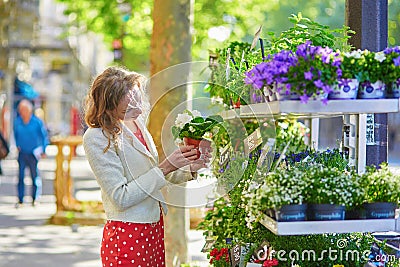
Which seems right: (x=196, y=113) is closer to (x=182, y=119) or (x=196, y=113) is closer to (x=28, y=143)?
(x=182, y=119)

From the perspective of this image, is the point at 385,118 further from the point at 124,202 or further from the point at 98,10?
the point at 98,10

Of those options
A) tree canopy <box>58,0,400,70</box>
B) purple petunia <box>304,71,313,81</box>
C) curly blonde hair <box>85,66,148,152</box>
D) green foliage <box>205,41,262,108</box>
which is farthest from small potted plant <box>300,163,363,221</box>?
tree canopy <box>58,0,400,70</box>

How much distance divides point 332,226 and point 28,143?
1001cm

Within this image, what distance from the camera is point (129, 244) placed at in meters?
4.04


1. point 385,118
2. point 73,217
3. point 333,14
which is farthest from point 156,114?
point 333,14

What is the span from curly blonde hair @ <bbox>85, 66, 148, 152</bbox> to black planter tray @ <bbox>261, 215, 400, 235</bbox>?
101cm

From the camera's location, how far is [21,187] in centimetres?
1273

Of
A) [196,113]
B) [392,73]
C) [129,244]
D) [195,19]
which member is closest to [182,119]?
[196,113]

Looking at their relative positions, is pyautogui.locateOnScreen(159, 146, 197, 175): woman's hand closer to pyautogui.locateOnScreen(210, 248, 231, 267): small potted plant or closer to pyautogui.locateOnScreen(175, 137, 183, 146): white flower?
pyautogui.locateOnScreen(175, 137, 183, 146): white flower

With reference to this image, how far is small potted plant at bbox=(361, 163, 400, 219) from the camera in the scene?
3430 millimetres

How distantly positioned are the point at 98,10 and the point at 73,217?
15.1 feet

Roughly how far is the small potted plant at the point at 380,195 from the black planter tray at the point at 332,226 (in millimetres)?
38

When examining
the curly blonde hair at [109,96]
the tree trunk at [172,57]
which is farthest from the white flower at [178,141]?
the tree trunk at [172,57]

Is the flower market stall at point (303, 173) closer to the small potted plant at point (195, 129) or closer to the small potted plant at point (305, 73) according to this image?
the small potted plant at point (305, 73)
